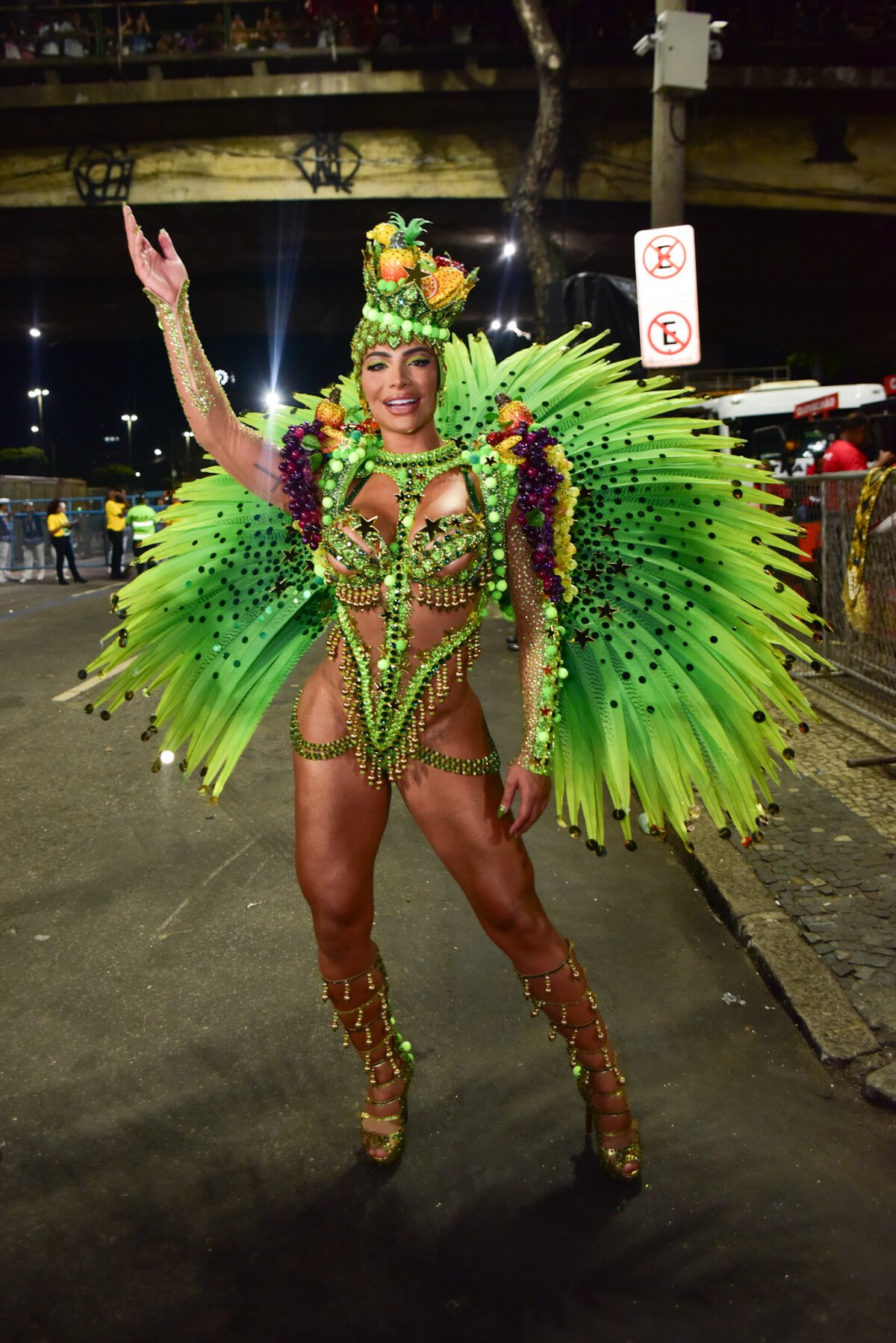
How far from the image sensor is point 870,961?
3.64 m

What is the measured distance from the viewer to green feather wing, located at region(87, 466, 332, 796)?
2.81m

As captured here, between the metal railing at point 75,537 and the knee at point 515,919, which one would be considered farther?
the metal railing at point 75,537

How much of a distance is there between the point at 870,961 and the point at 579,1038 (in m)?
1.62

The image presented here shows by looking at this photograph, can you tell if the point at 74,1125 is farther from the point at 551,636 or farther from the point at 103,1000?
the point at 551,636

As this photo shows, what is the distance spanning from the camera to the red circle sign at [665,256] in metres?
8.55

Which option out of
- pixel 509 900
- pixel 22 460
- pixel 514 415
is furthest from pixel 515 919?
pixel 22 460

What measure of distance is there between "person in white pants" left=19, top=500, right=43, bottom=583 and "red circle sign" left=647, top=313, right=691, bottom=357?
53.5ft

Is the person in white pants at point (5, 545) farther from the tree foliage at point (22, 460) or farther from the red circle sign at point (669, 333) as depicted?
the tree foliage at point (22, 460)

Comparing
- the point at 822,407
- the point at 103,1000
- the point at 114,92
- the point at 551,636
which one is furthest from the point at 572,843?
the point at 114,92

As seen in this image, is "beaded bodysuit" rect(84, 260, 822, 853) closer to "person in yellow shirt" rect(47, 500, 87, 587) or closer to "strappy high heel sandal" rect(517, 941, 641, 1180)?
"strappy high heel sandal" rect(517, 941, 641, 1180)

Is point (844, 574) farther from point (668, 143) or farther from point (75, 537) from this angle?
point (75, 537)

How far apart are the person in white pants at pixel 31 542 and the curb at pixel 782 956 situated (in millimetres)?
19354

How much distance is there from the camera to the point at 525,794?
247cm

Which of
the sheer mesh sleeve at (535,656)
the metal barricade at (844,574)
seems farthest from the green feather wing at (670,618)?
the metal barricade at (844,574)
